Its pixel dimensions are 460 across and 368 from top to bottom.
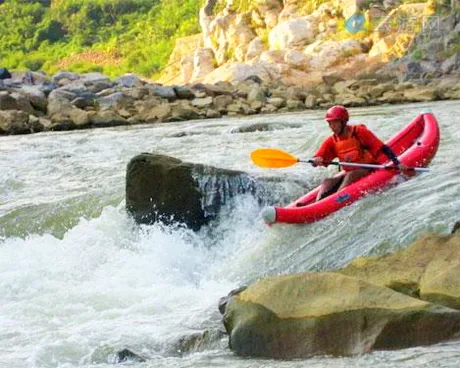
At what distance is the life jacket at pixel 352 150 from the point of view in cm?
711

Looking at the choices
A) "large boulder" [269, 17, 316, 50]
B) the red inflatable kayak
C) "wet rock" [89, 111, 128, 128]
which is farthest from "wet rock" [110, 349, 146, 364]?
"large boulder" [269, 17, 316, 50]

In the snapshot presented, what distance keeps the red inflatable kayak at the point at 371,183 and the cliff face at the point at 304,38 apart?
18.0 m

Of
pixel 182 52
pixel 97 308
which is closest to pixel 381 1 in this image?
pixel 182 52

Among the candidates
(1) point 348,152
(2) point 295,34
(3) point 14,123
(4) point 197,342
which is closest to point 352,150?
(1) point 348,152

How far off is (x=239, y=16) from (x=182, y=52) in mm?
7296

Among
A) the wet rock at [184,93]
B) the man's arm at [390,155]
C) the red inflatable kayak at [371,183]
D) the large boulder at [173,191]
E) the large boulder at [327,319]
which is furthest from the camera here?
the wet rock at [184,93]

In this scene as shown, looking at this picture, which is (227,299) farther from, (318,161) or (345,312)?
(318,161)

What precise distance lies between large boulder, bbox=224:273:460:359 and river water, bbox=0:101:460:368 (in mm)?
73

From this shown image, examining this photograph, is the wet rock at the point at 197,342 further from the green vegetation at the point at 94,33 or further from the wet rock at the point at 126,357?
the green vegetation at the point at 94,33

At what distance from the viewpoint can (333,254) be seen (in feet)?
19.3

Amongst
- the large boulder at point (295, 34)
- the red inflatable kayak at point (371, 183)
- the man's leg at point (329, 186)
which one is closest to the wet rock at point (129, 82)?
the large boulder at point (295, 34)

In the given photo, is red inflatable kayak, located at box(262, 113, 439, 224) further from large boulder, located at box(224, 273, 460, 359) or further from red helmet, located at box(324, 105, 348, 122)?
large boulder, located at box(224, 273, 460, 359)

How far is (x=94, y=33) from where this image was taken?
60562 mm

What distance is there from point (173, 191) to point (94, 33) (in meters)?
54.9
